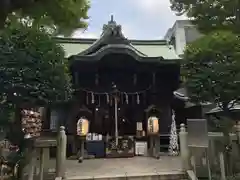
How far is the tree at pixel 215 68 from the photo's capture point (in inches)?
428

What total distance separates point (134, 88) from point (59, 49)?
5.81 m

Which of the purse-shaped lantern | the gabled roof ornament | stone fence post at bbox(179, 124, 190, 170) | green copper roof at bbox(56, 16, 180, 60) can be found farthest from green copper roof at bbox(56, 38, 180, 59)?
stone fence post at bbox(179, 124, 190, 170)

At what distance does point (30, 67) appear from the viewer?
30.8ft

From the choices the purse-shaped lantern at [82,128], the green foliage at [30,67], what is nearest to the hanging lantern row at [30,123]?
the green foliage at [30,67]

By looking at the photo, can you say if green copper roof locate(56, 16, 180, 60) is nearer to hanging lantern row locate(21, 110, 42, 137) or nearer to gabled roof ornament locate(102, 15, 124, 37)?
gabled roof ornament locate(102, 15, 124, 37)

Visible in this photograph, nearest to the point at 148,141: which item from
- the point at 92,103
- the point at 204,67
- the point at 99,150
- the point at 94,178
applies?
the point at 99,150

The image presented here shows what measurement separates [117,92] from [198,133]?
6884mm

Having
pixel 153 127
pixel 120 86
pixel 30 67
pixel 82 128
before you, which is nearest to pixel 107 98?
pixel 120 86

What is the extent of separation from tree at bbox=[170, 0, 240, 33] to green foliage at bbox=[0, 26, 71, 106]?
533 centimetres

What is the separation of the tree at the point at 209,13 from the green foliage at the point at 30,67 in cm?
533

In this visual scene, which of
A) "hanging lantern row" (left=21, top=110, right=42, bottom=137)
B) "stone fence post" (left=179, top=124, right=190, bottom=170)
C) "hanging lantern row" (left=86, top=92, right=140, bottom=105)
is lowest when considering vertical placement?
"stone fence post" (left=179, top=124, right=190, bottom=170)

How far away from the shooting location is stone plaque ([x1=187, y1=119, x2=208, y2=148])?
7.30 metres

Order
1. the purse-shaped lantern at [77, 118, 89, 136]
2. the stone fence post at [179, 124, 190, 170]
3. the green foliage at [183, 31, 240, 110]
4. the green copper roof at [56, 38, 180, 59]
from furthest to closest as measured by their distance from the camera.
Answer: the green copper roof at [56, 38, 180, 59] → the purse-shaped lantern at [77, 118, 89, 136] → the green foliage at [183, 31, 240, 110] → the stone fence post at [179, 124, 190, 170]

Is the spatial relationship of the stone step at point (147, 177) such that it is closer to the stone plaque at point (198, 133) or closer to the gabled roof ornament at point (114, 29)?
the stone plaque at point (198, 133)
